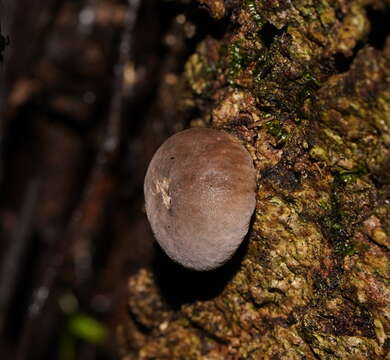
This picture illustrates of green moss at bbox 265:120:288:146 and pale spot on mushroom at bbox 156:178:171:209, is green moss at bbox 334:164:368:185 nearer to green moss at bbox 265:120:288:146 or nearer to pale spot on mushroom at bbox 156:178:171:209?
green moss at bbox 265:120:288:146

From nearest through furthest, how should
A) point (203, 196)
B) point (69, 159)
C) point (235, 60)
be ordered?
point (203, 196) → point (235, 60) → point (69, 159)

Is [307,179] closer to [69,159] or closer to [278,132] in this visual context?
[278,132]

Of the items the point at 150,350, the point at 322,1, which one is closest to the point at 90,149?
the point at 150,350

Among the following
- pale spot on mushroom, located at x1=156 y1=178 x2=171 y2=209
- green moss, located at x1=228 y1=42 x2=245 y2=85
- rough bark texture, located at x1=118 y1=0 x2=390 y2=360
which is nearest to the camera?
rough bark texture, located at x1=118 y1=0 x2=390 y2=360

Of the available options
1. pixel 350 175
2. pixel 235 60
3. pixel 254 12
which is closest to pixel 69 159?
pixel 235 60

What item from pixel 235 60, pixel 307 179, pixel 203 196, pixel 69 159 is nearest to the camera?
pixel 203 196

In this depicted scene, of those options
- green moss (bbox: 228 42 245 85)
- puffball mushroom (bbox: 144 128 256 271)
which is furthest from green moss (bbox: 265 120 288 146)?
green moss (bbox: 228 42 245 85)

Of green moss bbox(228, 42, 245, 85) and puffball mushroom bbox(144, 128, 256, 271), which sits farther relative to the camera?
green moss bbox(228, 42, 245, 85)

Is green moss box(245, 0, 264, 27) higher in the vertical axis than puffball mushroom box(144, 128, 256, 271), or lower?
higher
